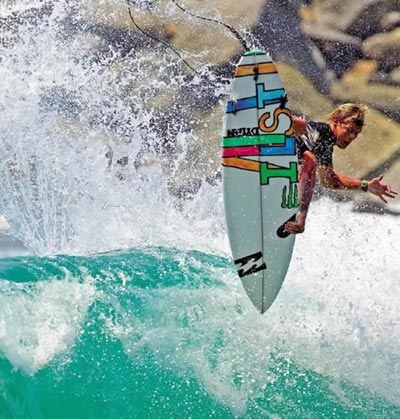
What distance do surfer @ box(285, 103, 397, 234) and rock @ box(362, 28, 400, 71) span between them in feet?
12.6

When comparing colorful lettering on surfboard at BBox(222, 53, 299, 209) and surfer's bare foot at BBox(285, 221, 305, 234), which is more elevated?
colorful lettering on surfboard at BBox(222, 53, 299, 209)

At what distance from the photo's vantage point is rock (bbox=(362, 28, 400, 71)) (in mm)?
7027

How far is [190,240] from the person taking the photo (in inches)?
181

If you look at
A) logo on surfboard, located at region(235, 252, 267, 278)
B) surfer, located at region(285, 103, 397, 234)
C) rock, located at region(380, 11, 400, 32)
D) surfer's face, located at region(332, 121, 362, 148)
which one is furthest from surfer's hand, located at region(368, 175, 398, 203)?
rock, located at region(380, 11, 400, 32)

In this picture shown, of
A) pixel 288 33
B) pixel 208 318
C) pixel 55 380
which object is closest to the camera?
pixel 55 380

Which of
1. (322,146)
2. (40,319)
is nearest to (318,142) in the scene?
(322,146)

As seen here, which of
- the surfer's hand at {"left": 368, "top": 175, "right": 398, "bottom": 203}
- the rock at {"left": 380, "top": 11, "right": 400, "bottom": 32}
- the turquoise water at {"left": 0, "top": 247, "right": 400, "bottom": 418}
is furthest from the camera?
the rock at {"left": 380, "top": 11, "right": 400, "bottom": 32}

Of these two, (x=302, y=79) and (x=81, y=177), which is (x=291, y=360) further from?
(x=302, y=79)

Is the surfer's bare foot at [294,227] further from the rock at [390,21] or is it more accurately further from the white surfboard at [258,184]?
the rock at [390,21]

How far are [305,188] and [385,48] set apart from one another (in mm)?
4083

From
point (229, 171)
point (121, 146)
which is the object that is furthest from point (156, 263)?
point (121, 146)

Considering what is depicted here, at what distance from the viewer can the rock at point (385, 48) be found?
703cm

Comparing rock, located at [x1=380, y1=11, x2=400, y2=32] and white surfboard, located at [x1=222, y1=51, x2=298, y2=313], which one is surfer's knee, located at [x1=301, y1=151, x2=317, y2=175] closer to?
white surfboard, located at [x1=222, y1=51, x2=298, y2=313]

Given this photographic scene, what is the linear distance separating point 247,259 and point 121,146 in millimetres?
3000
